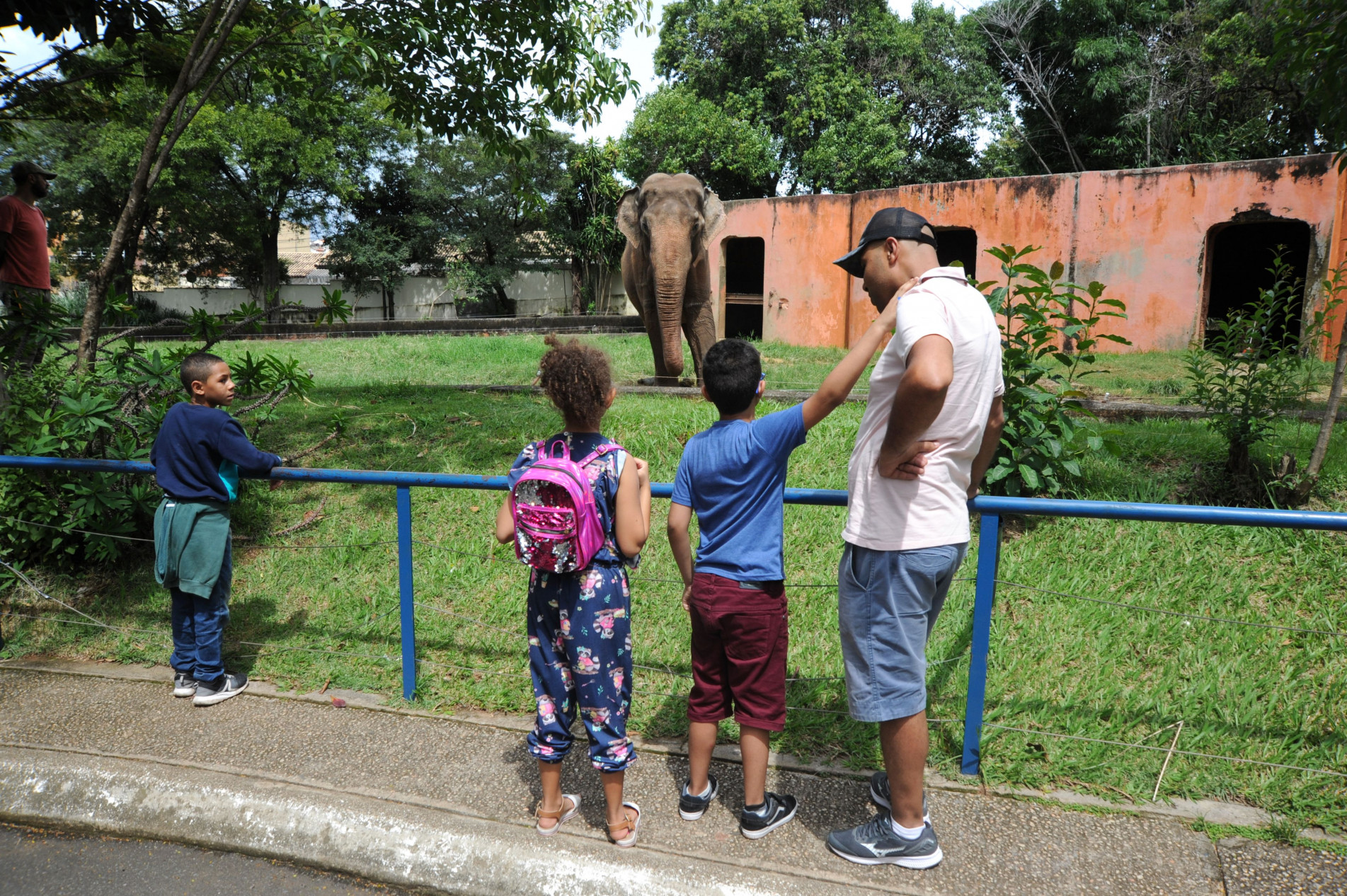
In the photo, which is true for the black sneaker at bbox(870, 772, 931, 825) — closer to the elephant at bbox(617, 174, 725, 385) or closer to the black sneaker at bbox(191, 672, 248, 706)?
the black sneaker at bbox(191, 672, 248, 706)

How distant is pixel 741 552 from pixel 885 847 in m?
0.95

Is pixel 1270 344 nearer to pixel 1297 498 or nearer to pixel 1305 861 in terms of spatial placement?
pixel 1297 498

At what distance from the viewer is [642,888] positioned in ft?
8.33

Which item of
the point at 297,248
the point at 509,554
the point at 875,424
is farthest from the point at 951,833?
the point at 297,248

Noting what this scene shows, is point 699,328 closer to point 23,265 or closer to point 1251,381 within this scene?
point 1251,381

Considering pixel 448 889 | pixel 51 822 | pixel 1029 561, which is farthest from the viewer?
pixel 1029 561

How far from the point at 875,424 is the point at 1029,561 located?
2.44 m

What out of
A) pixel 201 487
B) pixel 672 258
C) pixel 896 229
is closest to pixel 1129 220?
pixel 672 258

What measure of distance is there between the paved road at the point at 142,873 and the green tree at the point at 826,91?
24807mm

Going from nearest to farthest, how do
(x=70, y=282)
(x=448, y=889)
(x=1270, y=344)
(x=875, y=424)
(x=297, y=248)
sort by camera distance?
1. (x=875, y=424)
2. (x=448, y=889)
3. (x=1270, y=344)
4. (x=70, y=282)
5. (x=297, y=248)

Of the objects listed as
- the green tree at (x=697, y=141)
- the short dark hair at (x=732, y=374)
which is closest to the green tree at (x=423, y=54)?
the short dark hair at (x=732, y=374)

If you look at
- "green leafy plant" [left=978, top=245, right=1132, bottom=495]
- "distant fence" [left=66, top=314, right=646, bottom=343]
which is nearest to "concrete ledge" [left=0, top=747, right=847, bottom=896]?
"green leafy plant" [left=978, top=245, right=1132, bottom=495]

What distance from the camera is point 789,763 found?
10.5 ft

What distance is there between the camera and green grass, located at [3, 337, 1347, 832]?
3236 millimetres
